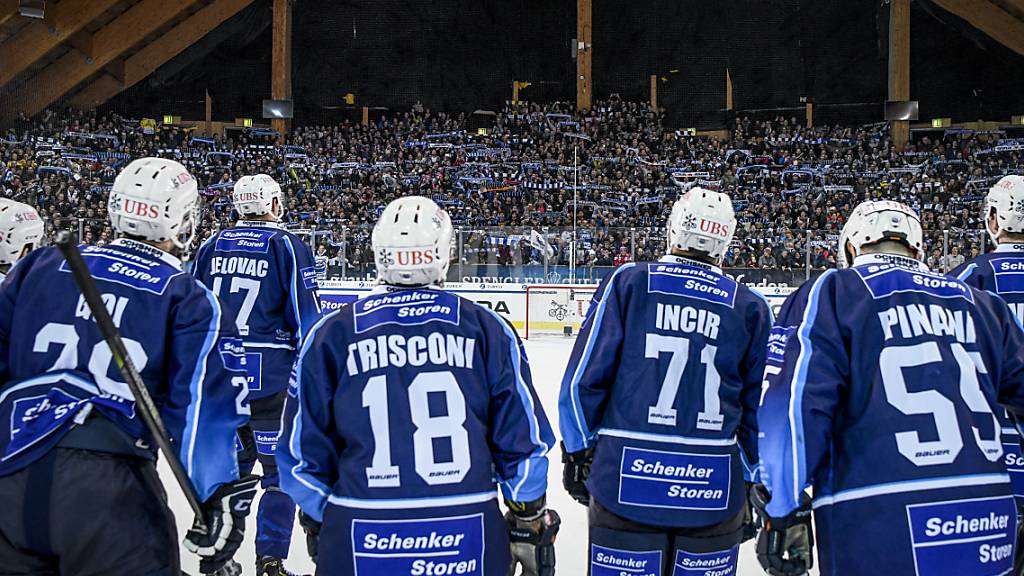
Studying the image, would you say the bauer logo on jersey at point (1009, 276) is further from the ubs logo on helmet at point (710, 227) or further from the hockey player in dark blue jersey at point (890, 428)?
the ubs logo on helmet at point (710, 227)

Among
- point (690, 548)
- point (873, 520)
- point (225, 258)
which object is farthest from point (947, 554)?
point (225, 258)

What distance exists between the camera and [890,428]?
2059 mm

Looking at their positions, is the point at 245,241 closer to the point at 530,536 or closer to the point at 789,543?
the point at 530,536

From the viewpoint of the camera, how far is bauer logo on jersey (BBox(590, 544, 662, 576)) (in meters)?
2.53

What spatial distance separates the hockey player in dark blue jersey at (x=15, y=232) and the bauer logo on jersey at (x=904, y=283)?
3485 mm

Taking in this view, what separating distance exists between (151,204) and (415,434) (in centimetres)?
107

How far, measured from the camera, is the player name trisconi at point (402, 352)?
2.06 meters

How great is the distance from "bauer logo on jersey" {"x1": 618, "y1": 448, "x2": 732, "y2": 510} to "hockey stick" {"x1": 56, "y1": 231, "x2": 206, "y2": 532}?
125 cm

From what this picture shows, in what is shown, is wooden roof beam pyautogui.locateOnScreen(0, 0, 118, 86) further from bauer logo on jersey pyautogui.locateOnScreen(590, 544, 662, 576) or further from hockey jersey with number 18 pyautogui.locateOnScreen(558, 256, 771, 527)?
bauer logo on jersey pyautogui.locateOnScreen(590, 544, 662, 576)

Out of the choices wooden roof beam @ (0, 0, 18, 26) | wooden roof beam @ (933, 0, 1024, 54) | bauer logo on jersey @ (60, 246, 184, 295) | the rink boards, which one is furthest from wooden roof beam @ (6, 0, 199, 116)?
bauer logo on jersey @ (60, 246, 184, 295)

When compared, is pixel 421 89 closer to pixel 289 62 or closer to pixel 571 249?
pixel 289 62

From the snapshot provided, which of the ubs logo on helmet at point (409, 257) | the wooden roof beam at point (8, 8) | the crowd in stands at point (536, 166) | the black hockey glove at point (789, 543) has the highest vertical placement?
the wooden roof beam at point (8, 8)

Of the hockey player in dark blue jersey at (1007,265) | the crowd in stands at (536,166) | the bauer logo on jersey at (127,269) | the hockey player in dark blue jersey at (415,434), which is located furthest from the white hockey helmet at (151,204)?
the crowd in stands at (536,166)

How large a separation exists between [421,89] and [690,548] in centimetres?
2363
